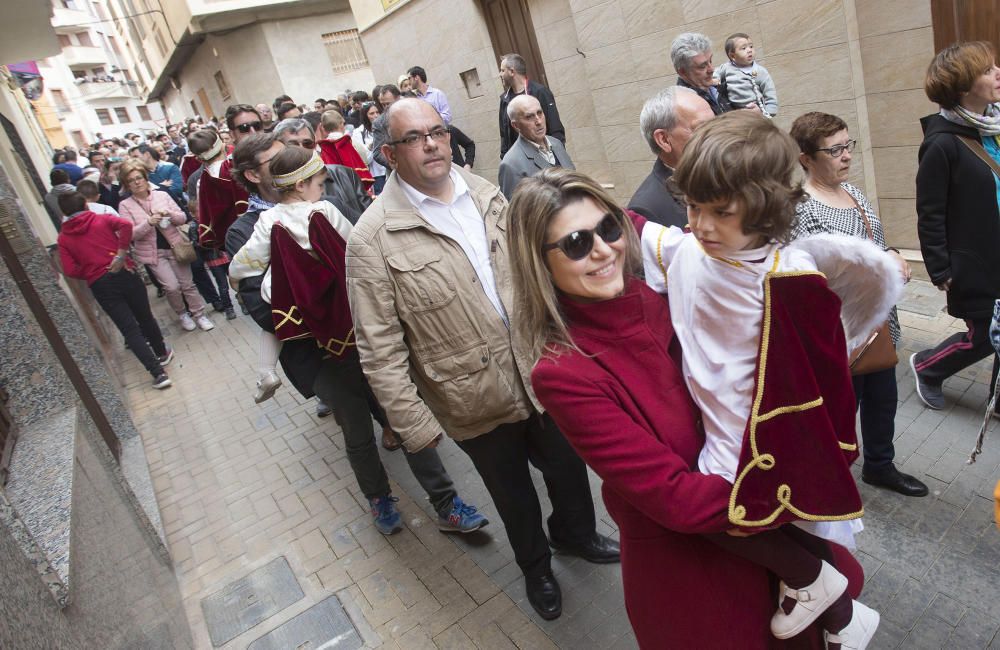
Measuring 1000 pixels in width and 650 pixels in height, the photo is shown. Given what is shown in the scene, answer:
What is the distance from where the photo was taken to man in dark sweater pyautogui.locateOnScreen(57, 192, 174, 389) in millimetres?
6762

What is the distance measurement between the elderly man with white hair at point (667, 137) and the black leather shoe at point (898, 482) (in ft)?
5.57

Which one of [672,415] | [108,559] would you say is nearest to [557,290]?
[672,415]

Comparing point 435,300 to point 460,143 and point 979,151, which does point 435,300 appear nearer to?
point 979,151

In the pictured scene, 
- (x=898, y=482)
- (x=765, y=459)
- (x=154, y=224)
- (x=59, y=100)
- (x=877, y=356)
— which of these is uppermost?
(x=59, y=100)

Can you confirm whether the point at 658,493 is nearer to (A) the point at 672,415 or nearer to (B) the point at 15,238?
(A) the point at 672,415

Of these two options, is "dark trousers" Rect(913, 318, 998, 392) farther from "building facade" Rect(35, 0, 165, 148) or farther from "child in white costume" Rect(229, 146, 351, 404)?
"building facade" Rect(35, 0, 165, 148)

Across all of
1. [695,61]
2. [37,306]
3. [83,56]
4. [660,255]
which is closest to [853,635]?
[660,255]

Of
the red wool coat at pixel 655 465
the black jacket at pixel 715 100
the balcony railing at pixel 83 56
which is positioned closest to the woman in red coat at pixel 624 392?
the red wool coat at pixel 655 465

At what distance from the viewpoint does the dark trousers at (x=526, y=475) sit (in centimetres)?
301

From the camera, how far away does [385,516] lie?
404 centimetres

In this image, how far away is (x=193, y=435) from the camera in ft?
19.8

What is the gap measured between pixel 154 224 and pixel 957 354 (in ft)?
25.8

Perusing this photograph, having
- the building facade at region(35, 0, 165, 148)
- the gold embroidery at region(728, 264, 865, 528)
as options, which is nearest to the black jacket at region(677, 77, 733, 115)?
the gold embroidery at region(728, 264, 865, 528)

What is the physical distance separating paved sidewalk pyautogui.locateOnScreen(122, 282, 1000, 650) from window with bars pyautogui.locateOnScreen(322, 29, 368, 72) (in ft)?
65.0
